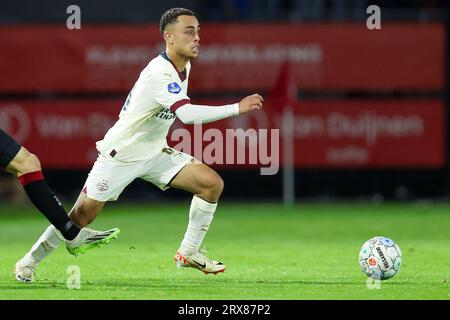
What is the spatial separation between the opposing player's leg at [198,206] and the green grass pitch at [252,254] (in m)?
0.14

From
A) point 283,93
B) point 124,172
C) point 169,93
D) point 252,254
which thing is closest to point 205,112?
point 169,93

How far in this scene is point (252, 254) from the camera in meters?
13.3

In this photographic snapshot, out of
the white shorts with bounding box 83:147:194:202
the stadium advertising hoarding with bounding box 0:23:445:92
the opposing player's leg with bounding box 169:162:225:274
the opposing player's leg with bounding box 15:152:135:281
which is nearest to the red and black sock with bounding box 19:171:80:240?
the opposing player's leg with bounding box 15:152:135:281

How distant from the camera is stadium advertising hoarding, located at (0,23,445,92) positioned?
2117 cm

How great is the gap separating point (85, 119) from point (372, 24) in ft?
17.1

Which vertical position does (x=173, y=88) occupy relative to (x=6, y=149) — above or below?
above

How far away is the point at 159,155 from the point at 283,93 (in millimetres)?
9445

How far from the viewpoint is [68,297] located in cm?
923

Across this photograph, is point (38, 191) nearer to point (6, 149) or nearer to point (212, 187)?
point (6, 149)

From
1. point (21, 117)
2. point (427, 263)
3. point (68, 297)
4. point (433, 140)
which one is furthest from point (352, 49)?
point (68, 297)

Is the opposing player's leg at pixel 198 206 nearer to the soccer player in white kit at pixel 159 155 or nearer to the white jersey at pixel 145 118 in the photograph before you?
the soccer player in white kit at pixel 159 155

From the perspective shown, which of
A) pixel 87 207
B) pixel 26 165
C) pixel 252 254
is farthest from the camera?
pixel 252 254
